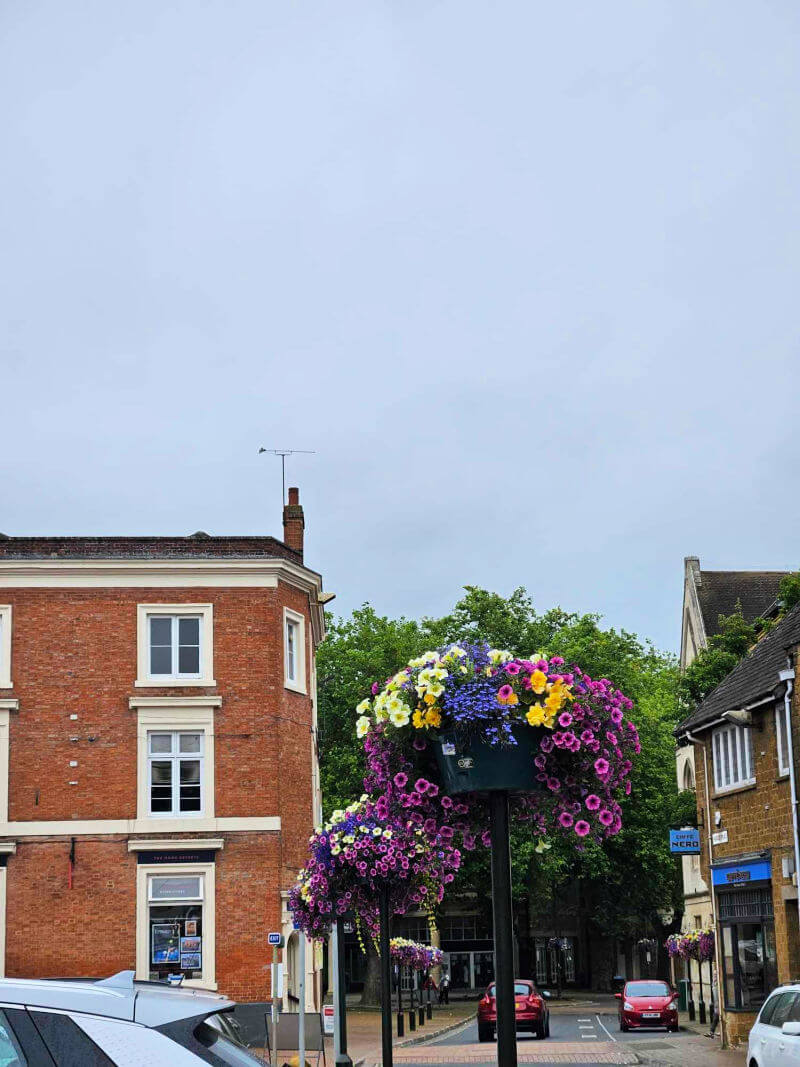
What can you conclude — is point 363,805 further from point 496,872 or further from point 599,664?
point 599,664

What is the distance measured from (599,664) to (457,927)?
29.1m

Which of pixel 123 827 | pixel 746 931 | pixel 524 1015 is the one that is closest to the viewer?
pixel 746 931

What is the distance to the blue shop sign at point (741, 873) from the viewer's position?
2678cm

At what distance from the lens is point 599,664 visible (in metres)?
53.1

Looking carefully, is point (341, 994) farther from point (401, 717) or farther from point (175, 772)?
point (175, 772)

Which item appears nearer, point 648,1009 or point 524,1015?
point 524,1015

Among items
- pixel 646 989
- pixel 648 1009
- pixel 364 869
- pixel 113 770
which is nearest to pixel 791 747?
pixel 364 869

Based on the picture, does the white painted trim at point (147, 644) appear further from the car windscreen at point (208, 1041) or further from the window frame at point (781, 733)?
the car windscreen at point (208, 1041)

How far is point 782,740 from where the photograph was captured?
2602 centimetres

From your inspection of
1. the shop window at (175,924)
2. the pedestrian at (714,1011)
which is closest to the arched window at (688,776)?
the pedestrian at (714,1011)

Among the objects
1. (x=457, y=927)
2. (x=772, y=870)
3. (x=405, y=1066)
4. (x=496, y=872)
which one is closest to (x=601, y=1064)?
(x=405, y=1066)

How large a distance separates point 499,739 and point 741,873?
20.6 m

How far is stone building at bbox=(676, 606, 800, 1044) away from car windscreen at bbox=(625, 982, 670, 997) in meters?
9.79

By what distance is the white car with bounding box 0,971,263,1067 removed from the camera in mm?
4547
